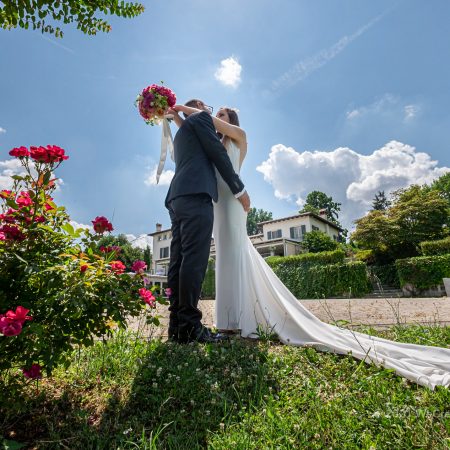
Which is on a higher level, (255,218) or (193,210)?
(255,218)

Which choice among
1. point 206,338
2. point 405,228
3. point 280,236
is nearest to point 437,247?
point 405,228

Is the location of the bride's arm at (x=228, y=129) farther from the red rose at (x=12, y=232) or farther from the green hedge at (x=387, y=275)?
the green hedge at (x=387, y=275)

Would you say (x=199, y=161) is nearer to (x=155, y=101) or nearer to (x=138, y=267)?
(x=155, y=101)

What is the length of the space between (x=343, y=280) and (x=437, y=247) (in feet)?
20.2

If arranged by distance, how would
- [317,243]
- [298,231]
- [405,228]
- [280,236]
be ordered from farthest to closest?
[280,236] < [298,231] < [317,243] < [405,228]

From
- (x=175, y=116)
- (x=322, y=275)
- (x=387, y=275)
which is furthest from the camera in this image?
(x=387, y=275)

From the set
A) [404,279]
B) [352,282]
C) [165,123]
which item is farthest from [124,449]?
[404,279]

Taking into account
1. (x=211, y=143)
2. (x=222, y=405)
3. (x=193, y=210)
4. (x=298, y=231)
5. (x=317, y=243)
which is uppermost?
(x=298, y=231)

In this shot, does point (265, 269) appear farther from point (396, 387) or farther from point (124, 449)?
point (124, 449)

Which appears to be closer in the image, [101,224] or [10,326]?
[10,326]

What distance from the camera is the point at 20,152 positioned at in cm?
158

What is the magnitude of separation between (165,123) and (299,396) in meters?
3.05

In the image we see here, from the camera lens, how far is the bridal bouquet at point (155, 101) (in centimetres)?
319

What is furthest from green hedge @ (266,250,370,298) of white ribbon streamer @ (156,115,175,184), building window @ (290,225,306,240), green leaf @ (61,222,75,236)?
building window @ (290,225,306,240)
